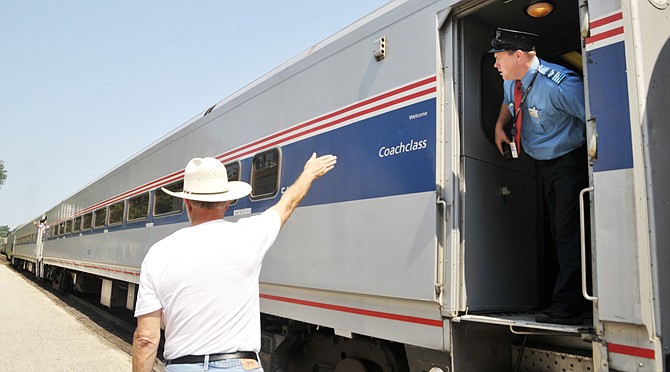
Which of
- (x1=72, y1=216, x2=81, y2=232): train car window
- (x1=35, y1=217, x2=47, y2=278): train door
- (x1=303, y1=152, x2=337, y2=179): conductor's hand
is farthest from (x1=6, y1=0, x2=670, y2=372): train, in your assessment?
(x1=35, y1=217, x2=47, y2=278): train door

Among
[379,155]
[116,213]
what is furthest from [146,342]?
[116,213]

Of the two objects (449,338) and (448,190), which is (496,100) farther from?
(449,338)

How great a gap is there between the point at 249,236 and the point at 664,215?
180cm

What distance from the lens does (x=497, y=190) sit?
11.5 feet

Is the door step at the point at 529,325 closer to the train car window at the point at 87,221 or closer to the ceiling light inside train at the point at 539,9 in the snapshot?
the ceiling light inside train at the point at 539,9

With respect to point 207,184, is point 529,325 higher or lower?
lower

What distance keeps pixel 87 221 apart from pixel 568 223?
516 inches

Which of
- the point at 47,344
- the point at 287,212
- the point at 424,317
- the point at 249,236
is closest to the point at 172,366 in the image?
the point at 249,236

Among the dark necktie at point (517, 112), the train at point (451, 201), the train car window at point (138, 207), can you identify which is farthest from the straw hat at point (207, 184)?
the train car window at point (138, 207)

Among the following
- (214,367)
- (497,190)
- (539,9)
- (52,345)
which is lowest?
(52,345)

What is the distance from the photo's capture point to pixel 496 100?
3656 mm

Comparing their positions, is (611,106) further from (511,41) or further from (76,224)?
(76,224)

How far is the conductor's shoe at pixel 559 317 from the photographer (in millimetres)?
2785

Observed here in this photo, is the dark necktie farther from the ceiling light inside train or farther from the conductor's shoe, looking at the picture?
the conductor's shoe
